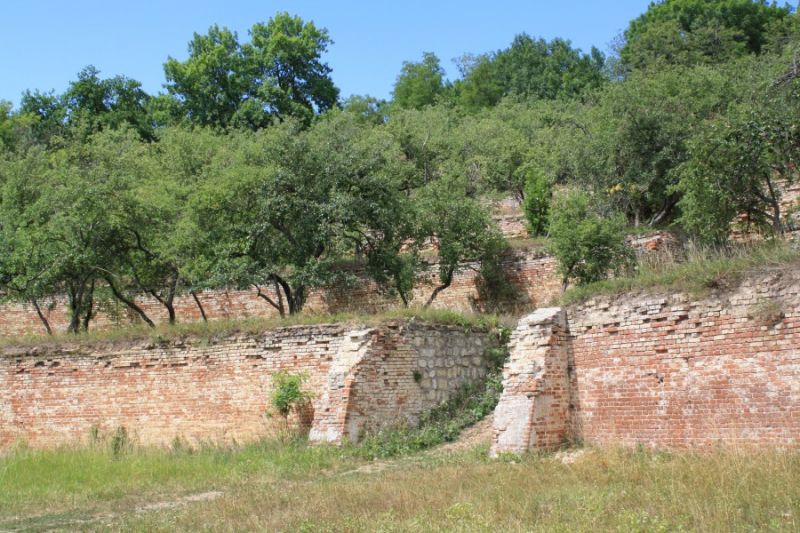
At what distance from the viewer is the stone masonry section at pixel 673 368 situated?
34.4ft

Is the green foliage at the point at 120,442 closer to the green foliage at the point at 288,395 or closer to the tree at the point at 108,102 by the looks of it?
the green foliage at the point at 288,395

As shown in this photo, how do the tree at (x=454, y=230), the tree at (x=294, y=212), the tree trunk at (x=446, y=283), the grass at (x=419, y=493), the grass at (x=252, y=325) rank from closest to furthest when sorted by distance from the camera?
the grass at (x=419, y=493) → the grass at (x=252, y=325) → the tree at (x=294, y=212) → the tree at (x=454, y=230) → the tree trunk at (x=446, y=283)

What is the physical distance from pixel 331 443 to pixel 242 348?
3.68 metres

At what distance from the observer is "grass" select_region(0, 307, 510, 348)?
54.4 ft

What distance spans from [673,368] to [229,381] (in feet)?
31.4

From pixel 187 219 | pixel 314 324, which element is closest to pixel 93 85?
pixel 187 219

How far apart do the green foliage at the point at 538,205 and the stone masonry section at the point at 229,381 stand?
473 inches

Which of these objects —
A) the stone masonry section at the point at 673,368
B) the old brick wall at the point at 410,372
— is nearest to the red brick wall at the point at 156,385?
the old brick wall at the point at 410,372

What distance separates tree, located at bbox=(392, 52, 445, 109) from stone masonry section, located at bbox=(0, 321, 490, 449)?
44458 millimetres

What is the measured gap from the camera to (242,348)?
56.6 feet

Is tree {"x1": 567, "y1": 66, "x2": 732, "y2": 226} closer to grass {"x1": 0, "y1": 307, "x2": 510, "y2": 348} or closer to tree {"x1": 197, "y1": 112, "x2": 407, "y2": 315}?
tree {"x1": 197, "y1": 112, "x2": 407, "y2": 315}

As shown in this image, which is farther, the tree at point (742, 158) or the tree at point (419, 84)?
the tree at point (419, 84)

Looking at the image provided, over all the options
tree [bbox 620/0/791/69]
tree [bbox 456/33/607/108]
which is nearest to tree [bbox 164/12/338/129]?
tree [bbox 456/33/607/108]

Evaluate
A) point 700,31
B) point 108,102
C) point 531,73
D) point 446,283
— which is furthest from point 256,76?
point 446,283
